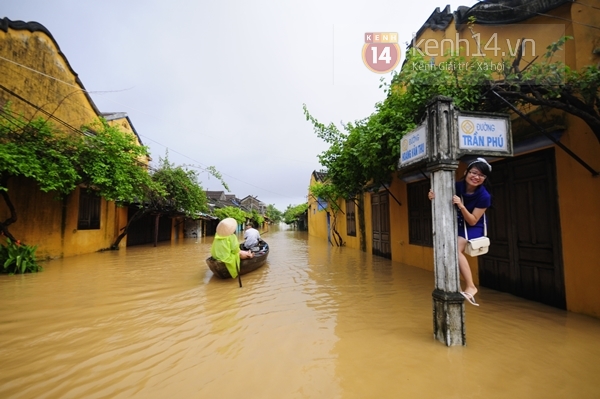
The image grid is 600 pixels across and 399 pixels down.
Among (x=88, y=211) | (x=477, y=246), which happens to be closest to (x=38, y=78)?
(x=88, y=211)

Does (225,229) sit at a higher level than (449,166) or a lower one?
lower

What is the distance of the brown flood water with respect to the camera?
7.75 ft

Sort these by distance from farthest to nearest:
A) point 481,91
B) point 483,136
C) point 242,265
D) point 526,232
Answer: point 242,265 → point 526,232 → point 481,91 → point 483,136

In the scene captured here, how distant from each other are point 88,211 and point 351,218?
12.2m

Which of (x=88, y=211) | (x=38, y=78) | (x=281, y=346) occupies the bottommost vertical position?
(x=281, y=346)

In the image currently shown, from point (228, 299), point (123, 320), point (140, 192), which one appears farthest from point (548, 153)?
point (140, 192)

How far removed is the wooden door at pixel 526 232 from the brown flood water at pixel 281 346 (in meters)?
0.42

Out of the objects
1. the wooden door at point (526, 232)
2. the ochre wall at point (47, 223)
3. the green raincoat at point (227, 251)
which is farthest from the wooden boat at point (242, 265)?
the ochre wall at point (47, 223)

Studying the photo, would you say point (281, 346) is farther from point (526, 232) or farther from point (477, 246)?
point (526, 232)

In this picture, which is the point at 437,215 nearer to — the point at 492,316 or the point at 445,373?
the point at 445,373

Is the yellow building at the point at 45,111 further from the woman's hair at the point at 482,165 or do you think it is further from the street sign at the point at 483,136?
the woman's hair at the point at 482,165

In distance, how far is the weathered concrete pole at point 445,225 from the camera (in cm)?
297

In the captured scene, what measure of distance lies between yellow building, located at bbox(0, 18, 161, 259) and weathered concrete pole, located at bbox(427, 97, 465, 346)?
36.5 ft

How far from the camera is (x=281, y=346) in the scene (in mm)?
3160
